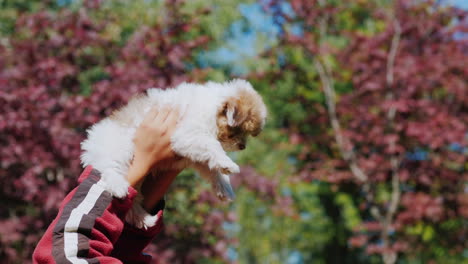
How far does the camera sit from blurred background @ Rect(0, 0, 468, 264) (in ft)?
19.1

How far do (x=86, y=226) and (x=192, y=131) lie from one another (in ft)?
2.55

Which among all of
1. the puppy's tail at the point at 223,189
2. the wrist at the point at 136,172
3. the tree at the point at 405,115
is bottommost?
the tree at the point at 405,115

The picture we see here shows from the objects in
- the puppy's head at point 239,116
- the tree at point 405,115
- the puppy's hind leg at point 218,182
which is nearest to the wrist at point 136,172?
the puppy's hind leg at point 218,182

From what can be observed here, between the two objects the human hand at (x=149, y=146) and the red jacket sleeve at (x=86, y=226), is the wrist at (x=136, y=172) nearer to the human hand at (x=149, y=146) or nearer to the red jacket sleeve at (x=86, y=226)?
the human hand at (x=149, y=146)

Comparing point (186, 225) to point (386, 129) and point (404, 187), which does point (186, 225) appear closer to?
point (386, 129)

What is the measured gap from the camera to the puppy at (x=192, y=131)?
1.94 m

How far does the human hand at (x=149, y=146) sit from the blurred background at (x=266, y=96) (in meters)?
3.88

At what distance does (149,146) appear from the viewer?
193cm

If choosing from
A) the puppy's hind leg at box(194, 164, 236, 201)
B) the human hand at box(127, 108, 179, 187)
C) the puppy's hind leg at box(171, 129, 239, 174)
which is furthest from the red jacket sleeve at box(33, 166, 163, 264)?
the puppy's hind leg at box(194, 164, 236, 201)

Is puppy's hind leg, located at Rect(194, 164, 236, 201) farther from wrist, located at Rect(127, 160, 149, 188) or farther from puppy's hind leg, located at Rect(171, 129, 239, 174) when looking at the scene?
wrist, located at Rect(127, 160, 149, 188)

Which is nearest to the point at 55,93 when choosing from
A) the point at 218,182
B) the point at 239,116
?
the point at 239,116

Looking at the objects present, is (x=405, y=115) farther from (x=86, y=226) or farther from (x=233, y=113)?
(x=86, y=226)

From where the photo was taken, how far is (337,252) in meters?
19.0

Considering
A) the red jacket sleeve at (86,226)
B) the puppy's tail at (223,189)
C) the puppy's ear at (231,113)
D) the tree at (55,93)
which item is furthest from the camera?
the tree at (55,93)
